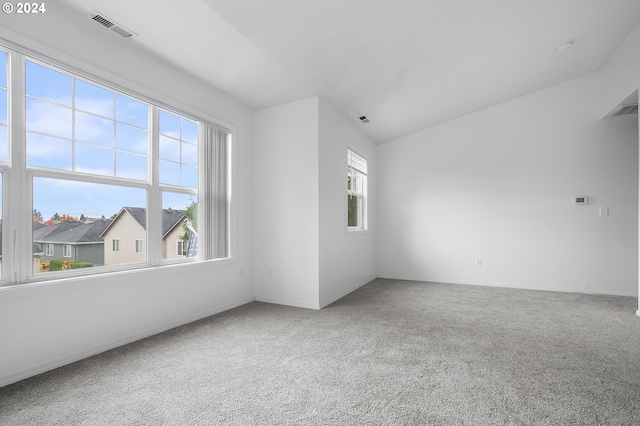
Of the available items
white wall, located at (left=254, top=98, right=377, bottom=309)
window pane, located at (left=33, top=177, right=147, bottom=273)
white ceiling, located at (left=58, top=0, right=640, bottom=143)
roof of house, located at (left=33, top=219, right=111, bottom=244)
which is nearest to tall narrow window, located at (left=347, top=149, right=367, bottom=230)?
white wall, located at (left=254, top=98, right=377, bottom=309)

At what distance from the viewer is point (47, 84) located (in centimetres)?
254

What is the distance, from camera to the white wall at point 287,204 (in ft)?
14.1

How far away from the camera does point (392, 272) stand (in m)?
6.59

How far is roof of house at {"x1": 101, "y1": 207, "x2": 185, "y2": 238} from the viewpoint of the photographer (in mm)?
3148

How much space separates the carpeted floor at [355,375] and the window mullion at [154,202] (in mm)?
843

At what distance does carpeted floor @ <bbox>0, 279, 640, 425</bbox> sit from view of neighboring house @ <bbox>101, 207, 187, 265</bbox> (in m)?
Result: 0.82

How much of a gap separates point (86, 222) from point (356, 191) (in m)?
4.30

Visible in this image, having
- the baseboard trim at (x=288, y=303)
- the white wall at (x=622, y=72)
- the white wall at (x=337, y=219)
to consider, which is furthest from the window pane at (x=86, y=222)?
the white wall at (x=622, y=72)

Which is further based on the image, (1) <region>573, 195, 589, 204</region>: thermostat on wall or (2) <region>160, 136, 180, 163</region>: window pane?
(1) <region>573, 195, 589, 204</region>: thermostat on wall

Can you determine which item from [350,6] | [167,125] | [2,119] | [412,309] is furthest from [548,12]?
[2,119]

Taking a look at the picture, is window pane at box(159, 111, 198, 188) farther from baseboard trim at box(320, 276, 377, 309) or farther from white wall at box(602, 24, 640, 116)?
white wall at box(602, 24, 640, 116)

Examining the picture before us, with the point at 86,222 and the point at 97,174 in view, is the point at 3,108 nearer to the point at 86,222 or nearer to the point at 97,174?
the point at 97,174

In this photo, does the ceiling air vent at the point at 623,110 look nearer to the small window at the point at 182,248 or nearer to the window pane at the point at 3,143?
the small window at the point at 182,248

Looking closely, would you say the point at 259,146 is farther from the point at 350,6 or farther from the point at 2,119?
the point at 2,119
